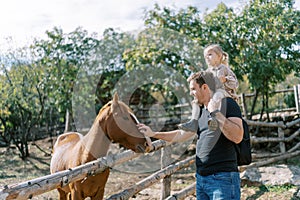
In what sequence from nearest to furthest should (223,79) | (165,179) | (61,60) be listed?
(223,79)
(165,179)
(61,60)

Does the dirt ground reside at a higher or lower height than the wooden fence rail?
lower

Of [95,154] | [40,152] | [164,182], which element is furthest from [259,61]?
[40,152]

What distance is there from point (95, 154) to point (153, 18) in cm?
663

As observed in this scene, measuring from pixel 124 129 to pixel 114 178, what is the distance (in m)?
4.68

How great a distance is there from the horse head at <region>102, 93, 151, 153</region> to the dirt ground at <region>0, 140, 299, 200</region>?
0.97 meters

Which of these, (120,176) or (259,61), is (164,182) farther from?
(259,61)

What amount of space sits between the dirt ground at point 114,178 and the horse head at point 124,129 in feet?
3.18

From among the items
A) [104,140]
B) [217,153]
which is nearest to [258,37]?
[104,140]

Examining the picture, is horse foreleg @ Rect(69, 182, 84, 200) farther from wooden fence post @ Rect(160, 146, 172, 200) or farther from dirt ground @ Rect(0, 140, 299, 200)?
wooden fence post @ Rect(160, 146, 172, 200)

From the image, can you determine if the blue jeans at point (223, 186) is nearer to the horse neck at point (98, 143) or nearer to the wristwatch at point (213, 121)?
the wristwatch at point (213, 121)

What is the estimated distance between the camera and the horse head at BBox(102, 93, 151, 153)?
2.75 m

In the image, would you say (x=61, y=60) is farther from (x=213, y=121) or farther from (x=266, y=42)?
(x=213, y=121)

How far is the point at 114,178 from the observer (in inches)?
285

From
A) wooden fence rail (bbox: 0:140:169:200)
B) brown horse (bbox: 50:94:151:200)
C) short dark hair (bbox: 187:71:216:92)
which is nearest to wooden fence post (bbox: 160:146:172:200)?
wooden fence rail (bbox: 0:140:169:200)
